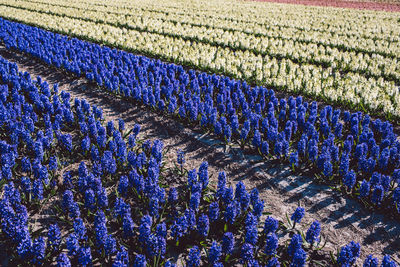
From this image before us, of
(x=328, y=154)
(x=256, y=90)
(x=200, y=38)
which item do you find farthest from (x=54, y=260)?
(x=200, y=38)

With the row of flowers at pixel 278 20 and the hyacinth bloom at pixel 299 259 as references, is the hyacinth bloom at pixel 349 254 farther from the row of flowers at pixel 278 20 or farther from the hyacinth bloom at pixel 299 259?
the row of flowers at pixel 278 20

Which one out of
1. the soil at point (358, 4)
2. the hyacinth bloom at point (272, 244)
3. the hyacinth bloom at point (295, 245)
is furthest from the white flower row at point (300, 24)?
the hyacinth bloom at point (272, 244)

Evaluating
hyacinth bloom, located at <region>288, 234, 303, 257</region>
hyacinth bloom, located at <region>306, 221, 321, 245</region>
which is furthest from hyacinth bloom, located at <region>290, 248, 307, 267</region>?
hyacinth bloom, located at <region>306, 221, 321, 245</region>

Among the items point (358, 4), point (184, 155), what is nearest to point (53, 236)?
point (184, 155)

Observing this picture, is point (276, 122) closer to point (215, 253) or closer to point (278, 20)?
point (215, 253)

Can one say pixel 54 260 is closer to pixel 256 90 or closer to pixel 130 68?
pixel 256 90

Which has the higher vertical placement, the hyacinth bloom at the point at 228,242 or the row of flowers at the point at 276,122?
the row of flowers at the point at 276,122
